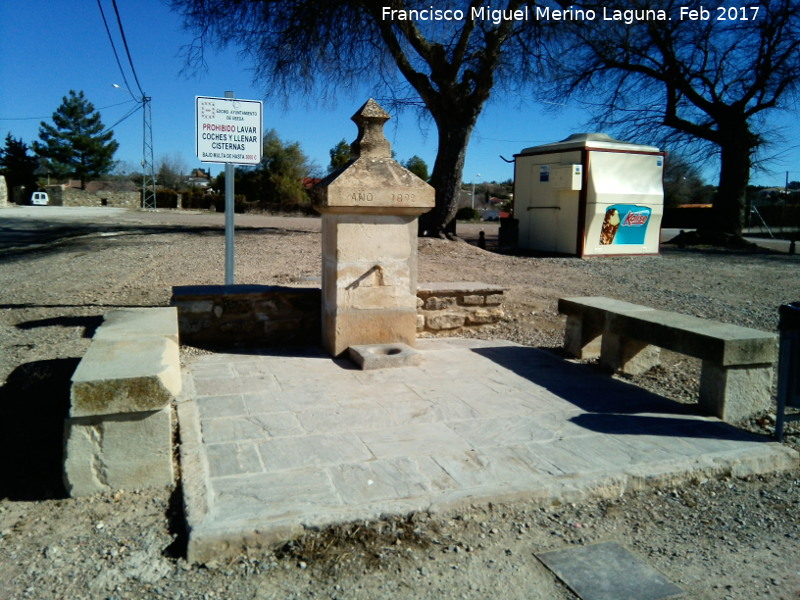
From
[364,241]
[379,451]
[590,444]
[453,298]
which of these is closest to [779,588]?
[590,444]

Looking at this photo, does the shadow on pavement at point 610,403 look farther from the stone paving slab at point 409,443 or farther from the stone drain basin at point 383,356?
the stone drain basin at point 383,356

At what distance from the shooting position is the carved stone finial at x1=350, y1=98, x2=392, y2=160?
568cm

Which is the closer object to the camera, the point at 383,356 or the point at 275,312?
the point at 383,356

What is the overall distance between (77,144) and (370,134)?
66025 mm

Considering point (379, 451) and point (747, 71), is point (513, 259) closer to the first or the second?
point (379, 451)

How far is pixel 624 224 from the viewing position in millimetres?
16188

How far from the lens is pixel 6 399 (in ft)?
15.1

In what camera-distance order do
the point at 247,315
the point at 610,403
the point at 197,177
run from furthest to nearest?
the point at 197,177 < the point at 247,315 < the point at 610,403

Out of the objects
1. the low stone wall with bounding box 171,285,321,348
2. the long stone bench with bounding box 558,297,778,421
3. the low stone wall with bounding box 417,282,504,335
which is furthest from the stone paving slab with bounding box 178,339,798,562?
the low stone wall with bounding box 417,282,504,335

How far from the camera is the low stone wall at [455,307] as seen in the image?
6648 millimetres

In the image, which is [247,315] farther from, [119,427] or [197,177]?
[197,177]

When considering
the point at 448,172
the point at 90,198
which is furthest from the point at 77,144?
the point at 448,172

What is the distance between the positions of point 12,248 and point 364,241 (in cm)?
1314

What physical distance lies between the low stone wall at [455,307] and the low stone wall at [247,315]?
1110 millimetres
